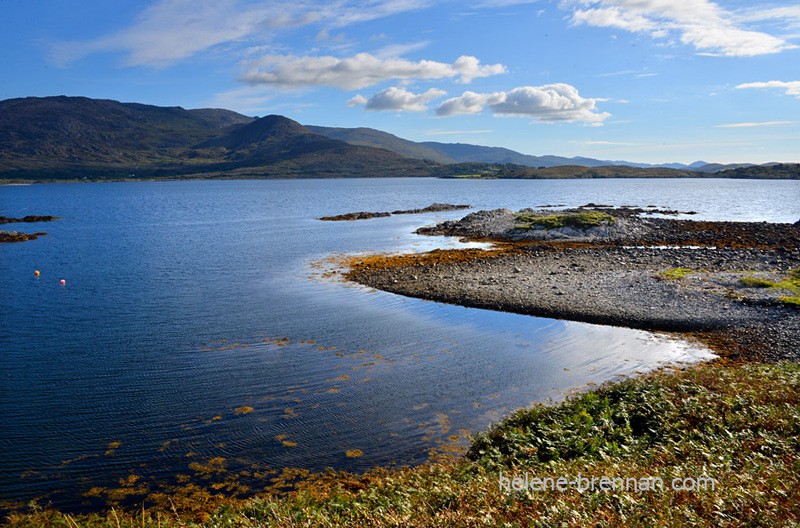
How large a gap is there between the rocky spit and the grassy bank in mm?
10733

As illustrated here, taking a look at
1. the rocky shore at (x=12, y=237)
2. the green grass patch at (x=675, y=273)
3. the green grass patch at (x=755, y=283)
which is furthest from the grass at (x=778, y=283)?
the rocky shore at (x=12, y=237)

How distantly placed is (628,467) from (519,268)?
31.4 metres

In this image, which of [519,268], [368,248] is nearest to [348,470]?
[519,268]

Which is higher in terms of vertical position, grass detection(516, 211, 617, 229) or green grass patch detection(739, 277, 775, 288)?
grass detection(516, 211, 617, 229)

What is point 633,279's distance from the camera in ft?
114

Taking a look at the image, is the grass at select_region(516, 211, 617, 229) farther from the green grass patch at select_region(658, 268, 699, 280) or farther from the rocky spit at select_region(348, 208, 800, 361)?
the green grass patch at select_region(658, 268, 699, 280)

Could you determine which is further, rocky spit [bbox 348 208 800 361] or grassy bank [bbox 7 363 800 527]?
rocky spit [bbox 348 208 800 361]

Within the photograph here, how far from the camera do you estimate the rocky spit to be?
25422 millimetres

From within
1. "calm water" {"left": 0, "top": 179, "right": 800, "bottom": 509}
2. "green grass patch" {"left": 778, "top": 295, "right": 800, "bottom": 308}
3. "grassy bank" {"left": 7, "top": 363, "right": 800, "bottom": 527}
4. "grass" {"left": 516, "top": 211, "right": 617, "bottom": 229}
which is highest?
"grass" {"left": 516, "top": 211, "right": 617, "bottom": 229}

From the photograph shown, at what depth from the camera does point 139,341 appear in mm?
24219

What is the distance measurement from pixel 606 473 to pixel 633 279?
28.6 meters

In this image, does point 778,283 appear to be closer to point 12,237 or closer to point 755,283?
point 755,283

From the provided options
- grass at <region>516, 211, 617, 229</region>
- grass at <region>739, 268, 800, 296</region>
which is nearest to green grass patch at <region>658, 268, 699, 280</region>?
grass at <region>739, 268, 800, 296</region>

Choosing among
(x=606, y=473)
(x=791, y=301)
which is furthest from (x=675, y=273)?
(x=606, y=473)
